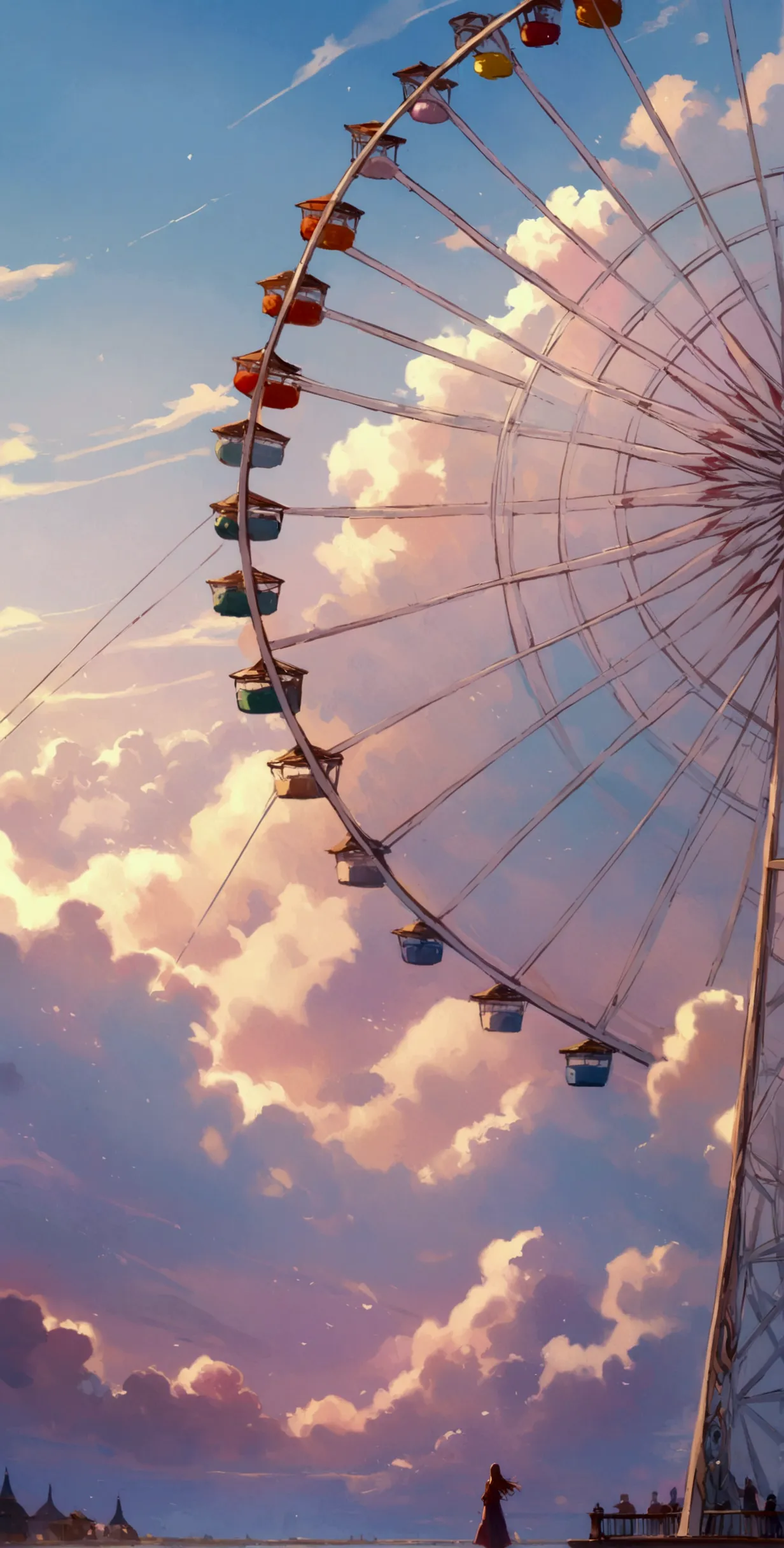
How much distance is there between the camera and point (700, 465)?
12.3m

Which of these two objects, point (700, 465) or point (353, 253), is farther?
point (353, 253)

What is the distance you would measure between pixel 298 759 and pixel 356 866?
0.97 m

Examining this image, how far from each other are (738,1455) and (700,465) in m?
7.18

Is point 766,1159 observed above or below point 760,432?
below

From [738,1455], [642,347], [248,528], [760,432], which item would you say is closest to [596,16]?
[642,347]

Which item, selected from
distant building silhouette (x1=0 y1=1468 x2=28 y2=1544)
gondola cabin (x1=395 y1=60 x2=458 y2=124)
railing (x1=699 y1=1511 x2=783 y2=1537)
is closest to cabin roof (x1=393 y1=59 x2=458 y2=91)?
gondola cabin (x1=395 y1=60 x2=458 y2=124)

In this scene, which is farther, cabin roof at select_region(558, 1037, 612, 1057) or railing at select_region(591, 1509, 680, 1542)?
cabin roof at select_region(558, 1037, 612, 1057)

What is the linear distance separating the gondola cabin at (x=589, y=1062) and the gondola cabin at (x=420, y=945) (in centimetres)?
130

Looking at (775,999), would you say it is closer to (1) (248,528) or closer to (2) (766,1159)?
(2) (766,1159)

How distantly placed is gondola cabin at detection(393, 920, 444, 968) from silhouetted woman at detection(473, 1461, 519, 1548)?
4.12 m

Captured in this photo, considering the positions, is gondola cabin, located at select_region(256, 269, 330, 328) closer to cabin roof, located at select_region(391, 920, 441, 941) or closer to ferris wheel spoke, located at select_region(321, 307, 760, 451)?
ferris wheel spoke, located at select_region(321, 307, 760, 451)

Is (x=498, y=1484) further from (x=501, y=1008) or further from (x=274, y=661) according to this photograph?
(x=274, y=661)

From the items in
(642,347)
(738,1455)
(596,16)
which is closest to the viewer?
(738,1455)

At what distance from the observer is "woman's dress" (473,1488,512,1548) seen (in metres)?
13.4
